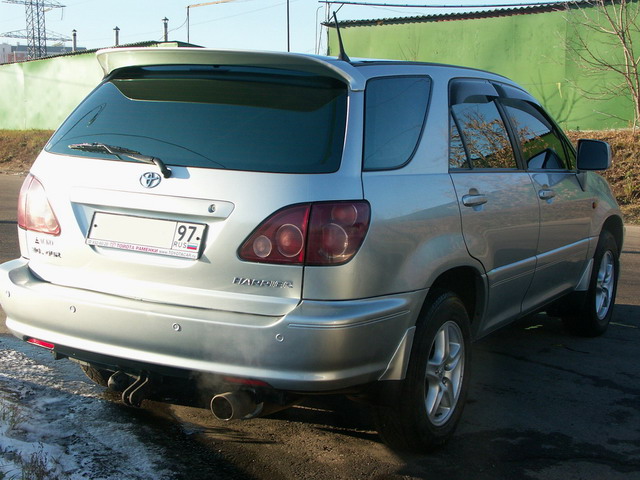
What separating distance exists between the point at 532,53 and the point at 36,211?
18767 millimetres

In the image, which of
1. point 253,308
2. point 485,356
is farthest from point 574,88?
point 253,308

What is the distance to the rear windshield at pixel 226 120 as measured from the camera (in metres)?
3.20

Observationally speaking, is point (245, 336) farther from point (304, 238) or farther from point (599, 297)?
point (599, 297)

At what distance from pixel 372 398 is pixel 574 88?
18.0 m

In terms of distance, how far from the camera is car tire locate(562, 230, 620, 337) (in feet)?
18.9

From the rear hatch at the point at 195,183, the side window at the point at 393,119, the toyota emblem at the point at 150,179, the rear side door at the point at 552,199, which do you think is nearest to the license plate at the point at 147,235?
the rear hatch at the point at 195,183

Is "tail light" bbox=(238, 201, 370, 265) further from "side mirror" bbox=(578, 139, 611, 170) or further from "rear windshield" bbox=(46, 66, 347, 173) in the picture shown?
"side mirror" bbox=(578, 139, 611, 170)

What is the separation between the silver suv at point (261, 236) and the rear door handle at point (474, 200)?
0.08 ft

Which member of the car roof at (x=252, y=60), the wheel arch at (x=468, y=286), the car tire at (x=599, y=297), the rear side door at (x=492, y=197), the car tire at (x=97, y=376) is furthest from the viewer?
the car tire at (x=599, y=297)

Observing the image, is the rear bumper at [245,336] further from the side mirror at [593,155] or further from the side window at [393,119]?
the side mirror at [593,155]

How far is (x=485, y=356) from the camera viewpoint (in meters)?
5.37

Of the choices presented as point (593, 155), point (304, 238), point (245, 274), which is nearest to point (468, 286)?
point (304, 238)

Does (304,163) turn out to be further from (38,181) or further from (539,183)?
(539,183)

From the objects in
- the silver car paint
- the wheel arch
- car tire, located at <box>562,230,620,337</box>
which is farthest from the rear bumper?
car tire, located at <box>562,230,620,337</box>
